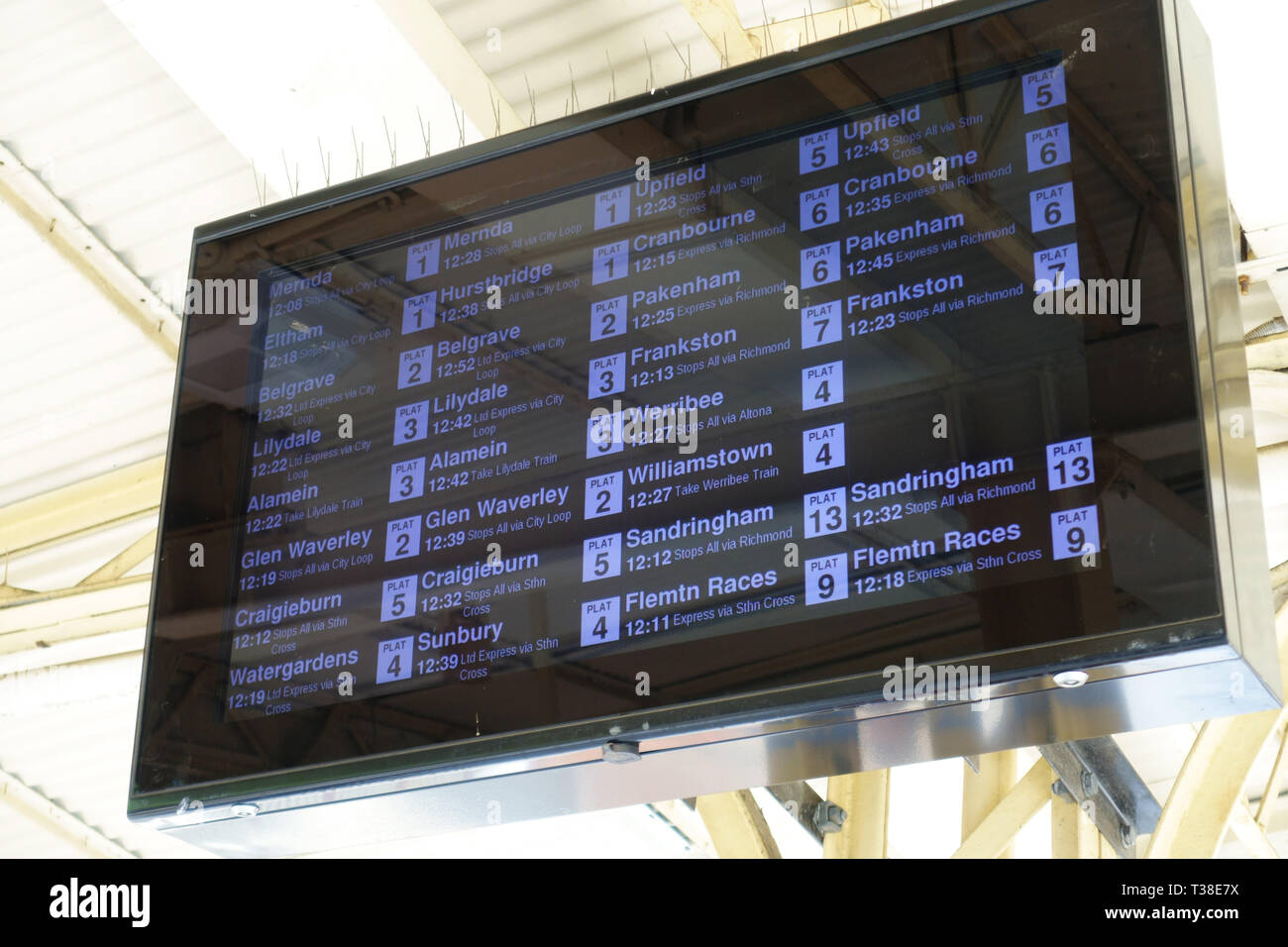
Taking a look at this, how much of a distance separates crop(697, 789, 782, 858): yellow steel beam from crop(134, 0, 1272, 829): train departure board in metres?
3.57

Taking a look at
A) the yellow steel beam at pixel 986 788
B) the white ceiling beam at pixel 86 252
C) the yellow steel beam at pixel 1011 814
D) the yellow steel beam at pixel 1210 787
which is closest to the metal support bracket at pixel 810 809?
the yellow steel beam at pixel 1011 814

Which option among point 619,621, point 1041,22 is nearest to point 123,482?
point 619,621

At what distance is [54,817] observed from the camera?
9867 mm

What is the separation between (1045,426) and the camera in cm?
249

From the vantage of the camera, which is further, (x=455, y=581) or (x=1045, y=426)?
(x=455, y=581)

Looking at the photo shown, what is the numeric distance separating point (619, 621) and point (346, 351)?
3.32 feet

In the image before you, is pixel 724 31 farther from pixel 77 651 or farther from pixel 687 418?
pixel 77 651

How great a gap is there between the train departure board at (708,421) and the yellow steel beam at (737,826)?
11.7 ft

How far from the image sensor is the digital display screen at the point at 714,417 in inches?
97.1

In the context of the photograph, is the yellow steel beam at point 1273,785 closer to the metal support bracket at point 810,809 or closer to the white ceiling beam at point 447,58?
the metal support bracket at point 810,809

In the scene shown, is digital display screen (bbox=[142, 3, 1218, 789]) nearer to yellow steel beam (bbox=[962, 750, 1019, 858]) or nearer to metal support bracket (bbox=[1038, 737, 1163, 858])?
metal support bracket (bbox=[1038, 737, 1163, 858])

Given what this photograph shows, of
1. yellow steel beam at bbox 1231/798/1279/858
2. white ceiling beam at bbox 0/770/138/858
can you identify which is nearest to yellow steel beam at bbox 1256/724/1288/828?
yellow steel beam at bbox 1231/798/1279/858
